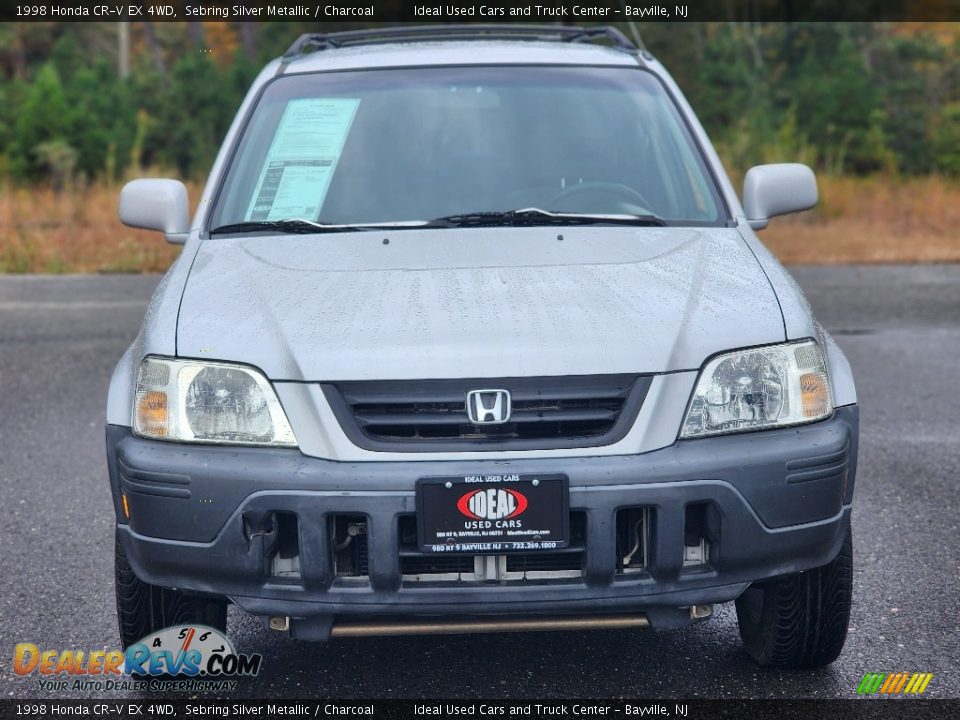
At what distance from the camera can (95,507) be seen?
5.45m

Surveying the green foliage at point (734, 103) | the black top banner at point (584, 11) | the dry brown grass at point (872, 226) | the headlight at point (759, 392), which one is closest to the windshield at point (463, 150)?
the headlight at point (759, 392)

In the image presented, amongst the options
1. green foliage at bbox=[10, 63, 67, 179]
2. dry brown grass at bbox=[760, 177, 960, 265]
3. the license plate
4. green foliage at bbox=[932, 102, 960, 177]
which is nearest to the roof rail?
the license plate

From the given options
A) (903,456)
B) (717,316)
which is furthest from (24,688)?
(903,456)

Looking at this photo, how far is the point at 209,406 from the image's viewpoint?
321 centimetres

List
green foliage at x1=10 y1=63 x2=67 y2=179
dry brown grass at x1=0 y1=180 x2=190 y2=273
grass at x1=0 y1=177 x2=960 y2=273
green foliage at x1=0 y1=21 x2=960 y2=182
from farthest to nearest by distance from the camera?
green foliage at x1=0 y1=21 x2=960 y2=182 < green foliage at x1=10 y1=63 x2=67 y2=179 < grass at x1=0 y1=177 x2=960 y2=273 < dry brown grass at x1=0 y1=180 x2=190 y2=273

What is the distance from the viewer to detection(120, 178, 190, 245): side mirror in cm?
445

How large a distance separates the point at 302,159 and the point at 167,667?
1697 mm

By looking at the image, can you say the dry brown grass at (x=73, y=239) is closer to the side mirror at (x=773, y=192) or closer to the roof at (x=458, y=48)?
the roof at (x=458, y=48)

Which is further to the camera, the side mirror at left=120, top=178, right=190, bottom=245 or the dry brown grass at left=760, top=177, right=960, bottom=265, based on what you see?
the dry brown grass at left=760, top=177, right=960, bottom=265

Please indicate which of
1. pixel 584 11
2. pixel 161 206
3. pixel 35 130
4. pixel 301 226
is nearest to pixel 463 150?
pixel 301 226

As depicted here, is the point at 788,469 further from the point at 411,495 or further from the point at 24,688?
the point at 24,688

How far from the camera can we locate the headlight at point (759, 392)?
10.4 feet

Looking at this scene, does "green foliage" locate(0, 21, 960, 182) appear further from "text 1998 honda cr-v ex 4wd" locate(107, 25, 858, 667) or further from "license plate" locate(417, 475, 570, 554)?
"license plate" locate(417, 475, 570, 554)

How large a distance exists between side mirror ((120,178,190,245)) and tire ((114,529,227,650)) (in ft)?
4.36
